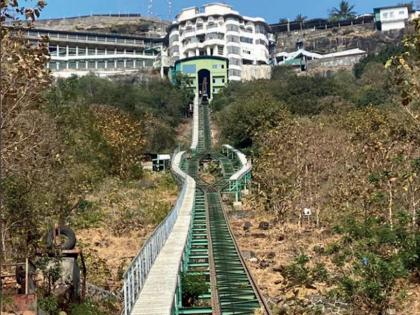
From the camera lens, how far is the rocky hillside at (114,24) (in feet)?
372

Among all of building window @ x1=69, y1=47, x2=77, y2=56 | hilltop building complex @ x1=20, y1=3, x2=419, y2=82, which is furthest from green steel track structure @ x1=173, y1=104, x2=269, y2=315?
building window @ x1=69, y1=47, x2=77, y2=56

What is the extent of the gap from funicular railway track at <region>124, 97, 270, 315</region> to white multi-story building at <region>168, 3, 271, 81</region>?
6355 centimetres

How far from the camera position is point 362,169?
22.0 metres

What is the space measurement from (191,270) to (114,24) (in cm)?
10517

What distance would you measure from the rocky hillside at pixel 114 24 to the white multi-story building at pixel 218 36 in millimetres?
17349

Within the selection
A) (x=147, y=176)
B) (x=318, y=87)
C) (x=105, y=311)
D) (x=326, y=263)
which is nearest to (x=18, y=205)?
(x=105, y=311)

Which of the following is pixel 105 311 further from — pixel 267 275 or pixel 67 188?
pixel 67 188

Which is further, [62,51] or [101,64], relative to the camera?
[62,51]

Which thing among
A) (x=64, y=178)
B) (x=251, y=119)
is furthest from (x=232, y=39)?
(x=64, y=178)

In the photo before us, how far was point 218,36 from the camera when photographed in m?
90.8

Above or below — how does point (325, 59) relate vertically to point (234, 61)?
above

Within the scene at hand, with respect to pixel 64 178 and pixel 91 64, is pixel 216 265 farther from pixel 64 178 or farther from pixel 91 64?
pixel 91 64

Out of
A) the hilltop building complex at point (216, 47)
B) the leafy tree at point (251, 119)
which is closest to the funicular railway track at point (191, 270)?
the leafy tree at point (251, 119)

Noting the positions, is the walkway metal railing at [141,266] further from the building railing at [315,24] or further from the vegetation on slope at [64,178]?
the building railing at [315,24]
